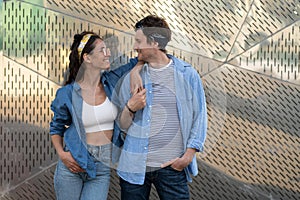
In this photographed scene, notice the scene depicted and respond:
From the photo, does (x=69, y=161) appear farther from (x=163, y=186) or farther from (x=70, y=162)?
(x=163, y=186)

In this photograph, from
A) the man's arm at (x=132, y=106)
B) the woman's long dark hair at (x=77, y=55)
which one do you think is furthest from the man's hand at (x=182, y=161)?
the woman's long dark hair at (x=77, y=55)

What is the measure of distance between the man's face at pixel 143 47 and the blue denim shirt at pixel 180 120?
0.05 meters

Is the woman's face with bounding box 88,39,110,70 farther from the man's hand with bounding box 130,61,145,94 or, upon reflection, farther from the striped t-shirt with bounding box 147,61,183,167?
the striped t-shirt with bounding box 147,61,183,167

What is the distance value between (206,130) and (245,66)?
4.27ft

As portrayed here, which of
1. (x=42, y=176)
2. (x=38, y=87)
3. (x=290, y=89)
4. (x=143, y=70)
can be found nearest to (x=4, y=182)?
(x=42, y=176)

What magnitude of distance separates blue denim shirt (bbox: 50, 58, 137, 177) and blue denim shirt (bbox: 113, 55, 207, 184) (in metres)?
0.16

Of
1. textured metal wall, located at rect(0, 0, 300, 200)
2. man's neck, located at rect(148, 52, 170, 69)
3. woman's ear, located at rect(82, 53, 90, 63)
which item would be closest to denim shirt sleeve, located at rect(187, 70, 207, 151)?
man's neck, located at rect(148, 52, 170, 69)

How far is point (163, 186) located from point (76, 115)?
0.63m

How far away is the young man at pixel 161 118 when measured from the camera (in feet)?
10.6

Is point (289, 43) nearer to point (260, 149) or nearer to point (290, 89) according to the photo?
point (290, 89)

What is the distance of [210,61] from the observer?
14.9 feet

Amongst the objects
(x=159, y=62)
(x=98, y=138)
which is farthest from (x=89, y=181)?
(x=159, y=62)

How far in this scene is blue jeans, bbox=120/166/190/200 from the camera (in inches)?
129

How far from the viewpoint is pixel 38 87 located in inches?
179
